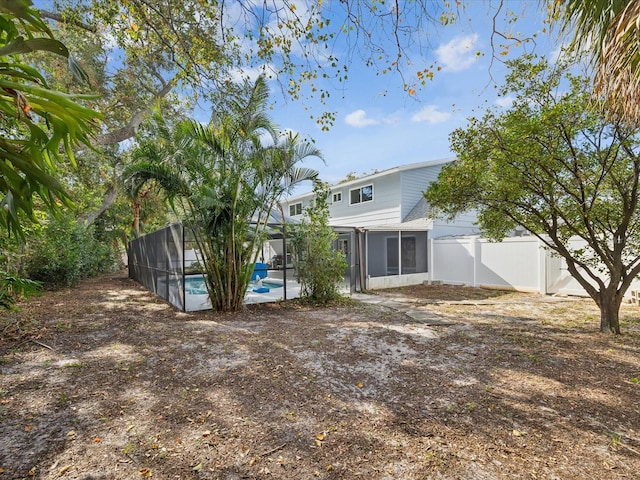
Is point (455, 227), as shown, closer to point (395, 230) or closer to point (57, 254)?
point (395, 230)

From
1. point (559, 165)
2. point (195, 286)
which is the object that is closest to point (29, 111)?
point (559, 165)

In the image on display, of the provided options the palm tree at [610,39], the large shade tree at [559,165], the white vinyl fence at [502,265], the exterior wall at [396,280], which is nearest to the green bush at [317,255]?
the large shade tree at [559,165]

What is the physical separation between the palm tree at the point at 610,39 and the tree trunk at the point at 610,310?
446 centimetres

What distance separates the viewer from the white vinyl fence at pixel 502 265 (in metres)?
10.2

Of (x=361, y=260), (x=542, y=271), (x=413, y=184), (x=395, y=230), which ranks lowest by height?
(x=542, y=271)

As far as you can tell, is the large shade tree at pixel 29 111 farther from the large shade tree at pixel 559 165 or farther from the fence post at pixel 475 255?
the fence post at pixel 475 255

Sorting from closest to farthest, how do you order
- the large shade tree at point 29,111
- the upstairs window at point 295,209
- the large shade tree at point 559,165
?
1. the large shade tree at point 29,111
2. the large shade tree at point 559,165
3. the upstairs window at point 295,209

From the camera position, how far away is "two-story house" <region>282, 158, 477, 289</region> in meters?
11.9

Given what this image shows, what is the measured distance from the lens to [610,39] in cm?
212

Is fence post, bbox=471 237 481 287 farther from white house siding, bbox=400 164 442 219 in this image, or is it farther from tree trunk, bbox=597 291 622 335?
tree trunk, bbox=597 291 622 335

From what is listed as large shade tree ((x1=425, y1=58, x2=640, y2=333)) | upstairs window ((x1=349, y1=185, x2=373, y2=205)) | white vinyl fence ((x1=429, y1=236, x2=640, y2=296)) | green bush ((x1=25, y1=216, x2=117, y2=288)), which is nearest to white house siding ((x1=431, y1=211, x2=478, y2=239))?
white vinyl fence ((x1=429, y1=236, x2=640, y2=296))

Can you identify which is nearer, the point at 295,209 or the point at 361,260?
the point at 361,260

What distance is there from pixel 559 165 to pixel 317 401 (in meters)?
5.15

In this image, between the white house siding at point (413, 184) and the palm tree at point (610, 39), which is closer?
the palm tree at point (610, 39)
